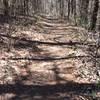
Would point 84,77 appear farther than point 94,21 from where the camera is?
No

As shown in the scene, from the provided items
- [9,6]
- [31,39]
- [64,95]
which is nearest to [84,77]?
[64,95]

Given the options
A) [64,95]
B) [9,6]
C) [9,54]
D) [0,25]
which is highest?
[9,6]

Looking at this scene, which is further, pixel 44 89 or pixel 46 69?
pixel 46 69

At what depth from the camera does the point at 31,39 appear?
53.8 feet

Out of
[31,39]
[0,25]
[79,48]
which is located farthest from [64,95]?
[0,25]

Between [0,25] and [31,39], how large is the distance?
2670 millimetres

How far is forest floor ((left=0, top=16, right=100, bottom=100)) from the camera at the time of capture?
8688mm

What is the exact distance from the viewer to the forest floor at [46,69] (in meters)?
8.69

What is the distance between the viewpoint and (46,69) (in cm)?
1105

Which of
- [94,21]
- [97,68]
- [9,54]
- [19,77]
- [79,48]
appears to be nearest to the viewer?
[19,77]

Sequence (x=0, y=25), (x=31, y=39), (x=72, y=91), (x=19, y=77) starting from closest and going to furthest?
(x=72, y=91), (x=19, y=77), (x=31, y=39), (x=0, y=25)

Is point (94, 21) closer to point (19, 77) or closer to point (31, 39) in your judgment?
point (31, 39)

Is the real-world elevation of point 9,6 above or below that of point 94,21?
above

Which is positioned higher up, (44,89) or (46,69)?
(46,69)
